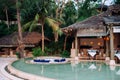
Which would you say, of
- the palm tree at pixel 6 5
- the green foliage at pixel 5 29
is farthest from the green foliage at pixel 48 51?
the palm tree at pixel 6 5

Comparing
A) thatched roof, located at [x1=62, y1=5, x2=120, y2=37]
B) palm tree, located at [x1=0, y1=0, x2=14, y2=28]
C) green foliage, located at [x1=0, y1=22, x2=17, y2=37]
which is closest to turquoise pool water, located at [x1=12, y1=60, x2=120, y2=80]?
thatched roof, located at [x1=62, y1=5, x2=120, y2=37]

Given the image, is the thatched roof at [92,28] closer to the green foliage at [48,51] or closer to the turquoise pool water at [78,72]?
the turquoise pool water at [78,72]

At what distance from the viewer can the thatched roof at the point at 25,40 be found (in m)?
30.9

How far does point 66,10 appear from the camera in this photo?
3325 cm

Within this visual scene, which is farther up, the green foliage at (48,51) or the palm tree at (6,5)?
the palm tree at (6,5)

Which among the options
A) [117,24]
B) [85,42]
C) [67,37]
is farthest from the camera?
[67,37]

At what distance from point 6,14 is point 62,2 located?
8.92 metres

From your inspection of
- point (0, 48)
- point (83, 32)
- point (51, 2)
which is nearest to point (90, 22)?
point (83, 32)

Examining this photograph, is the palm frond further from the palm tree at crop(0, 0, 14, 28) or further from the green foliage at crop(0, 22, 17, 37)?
the green foliage at crop(0, 22, 17, 37)

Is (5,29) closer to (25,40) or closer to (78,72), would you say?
(25,40)

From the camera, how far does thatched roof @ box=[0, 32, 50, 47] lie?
30859 mm

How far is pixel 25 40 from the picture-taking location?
31.2 m

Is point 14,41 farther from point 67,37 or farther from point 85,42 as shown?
point 85,42

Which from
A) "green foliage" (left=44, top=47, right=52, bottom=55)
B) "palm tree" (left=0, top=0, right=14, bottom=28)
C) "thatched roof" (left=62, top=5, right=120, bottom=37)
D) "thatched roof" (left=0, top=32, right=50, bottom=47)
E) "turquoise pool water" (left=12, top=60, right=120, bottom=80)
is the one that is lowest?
"turquoise pool water" (left=12, top=60, right=120, bottom=80)
